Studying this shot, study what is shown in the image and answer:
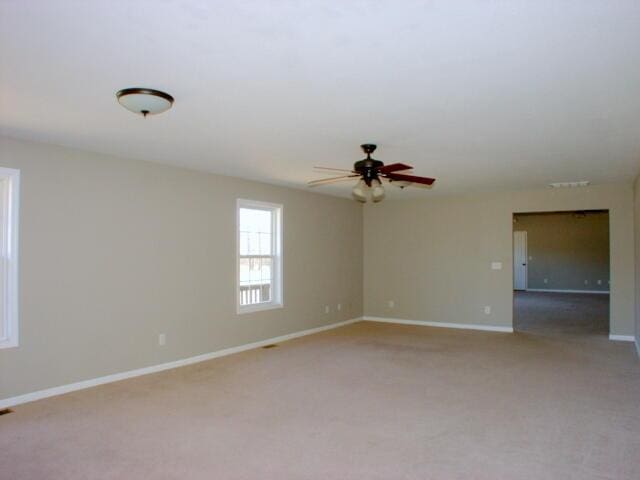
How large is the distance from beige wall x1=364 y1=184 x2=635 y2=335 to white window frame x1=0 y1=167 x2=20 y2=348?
5.94 metres

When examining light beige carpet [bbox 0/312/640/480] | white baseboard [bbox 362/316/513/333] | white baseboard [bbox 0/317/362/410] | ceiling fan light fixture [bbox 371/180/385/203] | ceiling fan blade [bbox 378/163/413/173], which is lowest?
light beige carpet [bbox 0/312/640/480]

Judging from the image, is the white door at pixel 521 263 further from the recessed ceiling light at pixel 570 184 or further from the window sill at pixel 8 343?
the window sill at pixel 8 343

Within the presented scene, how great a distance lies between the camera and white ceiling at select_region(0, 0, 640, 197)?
2.03 metres

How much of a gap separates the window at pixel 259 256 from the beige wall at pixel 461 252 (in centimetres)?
258

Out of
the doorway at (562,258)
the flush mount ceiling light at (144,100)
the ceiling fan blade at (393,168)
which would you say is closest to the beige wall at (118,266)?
the flush mount ceiling light at (144,100)

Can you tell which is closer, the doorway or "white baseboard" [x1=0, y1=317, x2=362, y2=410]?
"white baseboard" [x1=0, y1=317, x2=362, y2=410]

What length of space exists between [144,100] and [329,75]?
3.90 feet

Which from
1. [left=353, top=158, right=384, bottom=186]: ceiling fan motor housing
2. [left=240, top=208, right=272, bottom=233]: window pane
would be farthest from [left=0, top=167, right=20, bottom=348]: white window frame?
[left=353, top=158, right=384, bottom=186]: ceiling fan motor housing

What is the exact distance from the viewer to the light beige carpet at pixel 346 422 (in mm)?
2955

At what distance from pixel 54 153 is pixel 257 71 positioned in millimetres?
2749

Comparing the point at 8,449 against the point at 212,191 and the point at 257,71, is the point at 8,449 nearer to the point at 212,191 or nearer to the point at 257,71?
the point at 257,71

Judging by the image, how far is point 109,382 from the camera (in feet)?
15.6

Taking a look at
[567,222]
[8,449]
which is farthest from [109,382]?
[567,222]

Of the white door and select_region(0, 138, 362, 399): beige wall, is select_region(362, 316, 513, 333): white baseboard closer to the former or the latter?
select_region(0, 138, 362, 399): beige wall
